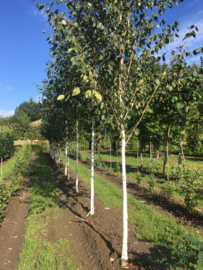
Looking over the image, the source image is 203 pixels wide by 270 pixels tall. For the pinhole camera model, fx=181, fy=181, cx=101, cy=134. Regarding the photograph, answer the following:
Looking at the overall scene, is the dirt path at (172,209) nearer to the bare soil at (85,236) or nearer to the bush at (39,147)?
the bare soil at (85,236)

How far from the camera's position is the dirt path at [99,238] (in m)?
3.46

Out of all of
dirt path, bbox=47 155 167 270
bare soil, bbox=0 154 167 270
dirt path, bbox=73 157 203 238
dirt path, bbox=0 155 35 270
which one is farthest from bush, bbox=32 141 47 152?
dirt path, bbox=47 155 167 270

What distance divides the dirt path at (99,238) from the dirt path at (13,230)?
36.2 inches

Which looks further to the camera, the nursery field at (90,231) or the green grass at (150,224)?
the green grass at (150,224)

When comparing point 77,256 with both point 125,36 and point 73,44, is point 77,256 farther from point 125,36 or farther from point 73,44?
point 125,36

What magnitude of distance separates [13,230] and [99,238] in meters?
2.70

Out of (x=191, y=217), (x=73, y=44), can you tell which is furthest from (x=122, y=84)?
(x=191, y=217)

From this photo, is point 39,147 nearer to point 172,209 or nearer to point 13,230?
point 13,230

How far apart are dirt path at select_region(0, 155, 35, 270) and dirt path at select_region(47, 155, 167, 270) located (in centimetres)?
92

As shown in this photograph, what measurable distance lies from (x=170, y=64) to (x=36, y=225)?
216 inches

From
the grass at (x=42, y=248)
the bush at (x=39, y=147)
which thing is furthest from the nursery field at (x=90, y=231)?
the bush at (x=39, y=147)

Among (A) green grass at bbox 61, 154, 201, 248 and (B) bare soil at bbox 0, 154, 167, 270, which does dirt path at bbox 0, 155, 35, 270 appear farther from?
(A) green grass at bbox 61, 154, 201, 248

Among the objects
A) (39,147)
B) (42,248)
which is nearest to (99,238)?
(42,248)

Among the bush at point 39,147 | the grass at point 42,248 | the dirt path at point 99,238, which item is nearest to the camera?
the dirt path at point 99,238
